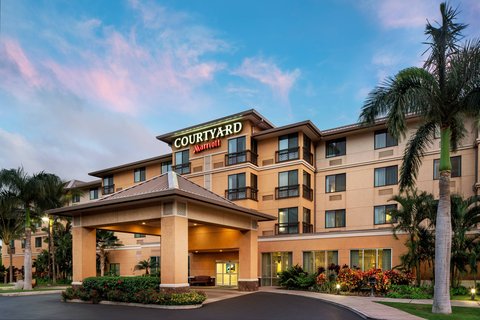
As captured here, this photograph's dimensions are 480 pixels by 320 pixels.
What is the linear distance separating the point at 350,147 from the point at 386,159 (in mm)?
3057

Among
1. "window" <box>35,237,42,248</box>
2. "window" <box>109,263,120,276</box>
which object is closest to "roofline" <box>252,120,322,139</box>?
"window" <box>109,263,120,276</box>

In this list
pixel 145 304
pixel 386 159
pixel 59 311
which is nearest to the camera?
pixel 59 311

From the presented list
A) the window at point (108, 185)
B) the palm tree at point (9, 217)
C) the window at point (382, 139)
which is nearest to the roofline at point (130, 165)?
the window at point (108, 185)

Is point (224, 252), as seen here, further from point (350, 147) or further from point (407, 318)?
point (407, 318)

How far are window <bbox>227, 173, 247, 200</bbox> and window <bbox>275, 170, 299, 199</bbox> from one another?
279 centimetres

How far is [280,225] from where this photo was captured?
3023 cm

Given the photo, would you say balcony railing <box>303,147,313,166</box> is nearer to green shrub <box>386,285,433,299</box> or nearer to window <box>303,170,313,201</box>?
window <box>303,170,313,201</box>

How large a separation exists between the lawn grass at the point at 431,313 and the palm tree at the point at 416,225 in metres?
5.00

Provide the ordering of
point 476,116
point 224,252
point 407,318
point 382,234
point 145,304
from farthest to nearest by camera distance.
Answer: point 224,252 → point 382,234 → point 145,304 → point 476,116 → point 407,318

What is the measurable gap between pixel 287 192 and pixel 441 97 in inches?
657

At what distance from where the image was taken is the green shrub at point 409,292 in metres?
19.2

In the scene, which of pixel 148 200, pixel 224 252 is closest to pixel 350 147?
pixel 224 252

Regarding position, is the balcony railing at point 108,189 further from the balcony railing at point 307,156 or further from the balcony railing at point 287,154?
the balcony railing at point 307,156

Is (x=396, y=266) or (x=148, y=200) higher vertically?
(x=148, y=200)
